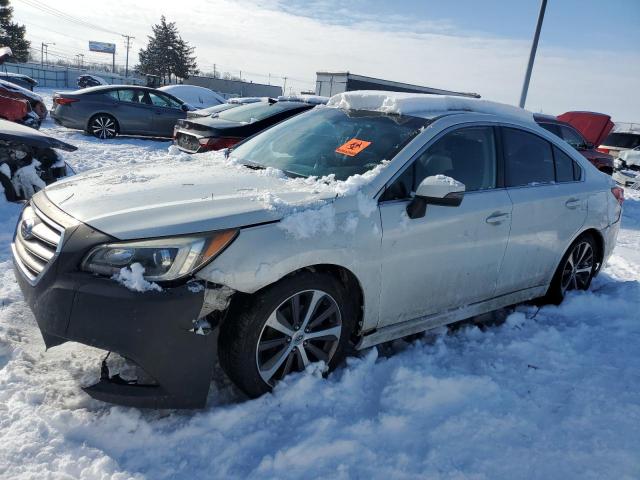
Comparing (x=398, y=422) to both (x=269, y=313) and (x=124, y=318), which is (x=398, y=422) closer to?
(x=269, y=313)

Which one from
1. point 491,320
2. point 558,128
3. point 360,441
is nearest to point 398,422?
point 360,441

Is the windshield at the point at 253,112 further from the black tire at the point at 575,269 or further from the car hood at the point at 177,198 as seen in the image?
the black tire at the point at 575,269

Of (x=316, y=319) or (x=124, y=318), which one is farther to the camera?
(x=316, y=319)

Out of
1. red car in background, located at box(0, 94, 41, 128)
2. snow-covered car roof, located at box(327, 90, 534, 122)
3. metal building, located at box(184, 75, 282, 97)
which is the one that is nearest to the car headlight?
snow-covered car roof, located at box(327, 90, 534, 122)

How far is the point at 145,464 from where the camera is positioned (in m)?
2.22

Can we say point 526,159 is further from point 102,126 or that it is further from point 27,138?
point 102,126

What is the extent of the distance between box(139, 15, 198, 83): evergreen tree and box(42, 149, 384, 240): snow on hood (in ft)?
205

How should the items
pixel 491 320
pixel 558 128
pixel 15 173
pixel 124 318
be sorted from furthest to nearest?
pixel 558 128, pixel 15 173, pixel 491 320, pixel 124 318

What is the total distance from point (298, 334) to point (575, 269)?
301 centimetres

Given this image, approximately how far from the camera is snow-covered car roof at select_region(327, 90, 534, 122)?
358 cm

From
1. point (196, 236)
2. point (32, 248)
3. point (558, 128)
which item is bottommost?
point (32, 248)

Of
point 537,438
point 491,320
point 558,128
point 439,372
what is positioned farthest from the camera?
point 558,128

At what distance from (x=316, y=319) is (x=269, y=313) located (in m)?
0.35

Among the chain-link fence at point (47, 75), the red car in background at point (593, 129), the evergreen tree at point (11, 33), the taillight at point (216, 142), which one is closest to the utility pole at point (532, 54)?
the red car in background at point (593, 129)
